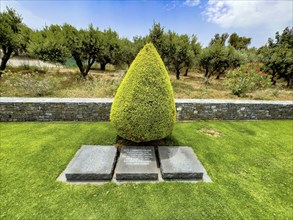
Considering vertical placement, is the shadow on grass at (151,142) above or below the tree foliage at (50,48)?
below

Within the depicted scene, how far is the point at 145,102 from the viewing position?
3.86 m

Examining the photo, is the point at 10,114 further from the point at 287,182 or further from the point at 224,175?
the point at 287,182

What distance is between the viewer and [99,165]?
135 inches

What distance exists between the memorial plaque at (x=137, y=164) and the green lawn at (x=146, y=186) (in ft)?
0.59

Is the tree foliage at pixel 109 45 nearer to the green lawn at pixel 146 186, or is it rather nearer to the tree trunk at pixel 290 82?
the green lawn at pixel 146 186

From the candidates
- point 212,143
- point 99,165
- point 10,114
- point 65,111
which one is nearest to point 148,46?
point 99,165

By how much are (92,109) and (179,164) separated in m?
3.92

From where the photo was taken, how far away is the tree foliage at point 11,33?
479 inches

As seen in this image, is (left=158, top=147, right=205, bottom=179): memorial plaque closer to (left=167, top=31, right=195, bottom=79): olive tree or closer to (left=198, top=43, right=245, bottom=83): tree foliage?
(left=167, top=31, right=195, bottom=79): olive tree

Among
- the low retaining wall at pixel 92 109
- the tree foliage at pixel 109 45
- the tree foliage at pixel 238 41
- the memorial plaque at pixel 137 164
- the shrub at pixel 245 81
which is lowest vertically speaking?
the memorial plaque at pixel 137 164

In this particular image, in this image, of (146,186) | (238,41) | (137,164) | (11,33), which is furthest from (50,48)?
(238,41)

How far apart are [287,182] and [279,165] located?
26.2 inches

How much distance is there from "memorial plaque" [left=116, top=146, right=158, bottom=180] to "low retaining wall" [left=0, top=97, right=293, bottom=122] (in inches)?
107

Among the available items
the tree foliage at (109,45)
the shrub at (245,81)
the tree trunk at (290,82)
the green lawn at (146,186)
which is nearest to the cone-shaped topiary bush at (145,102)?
the green lawn at (146,186)
